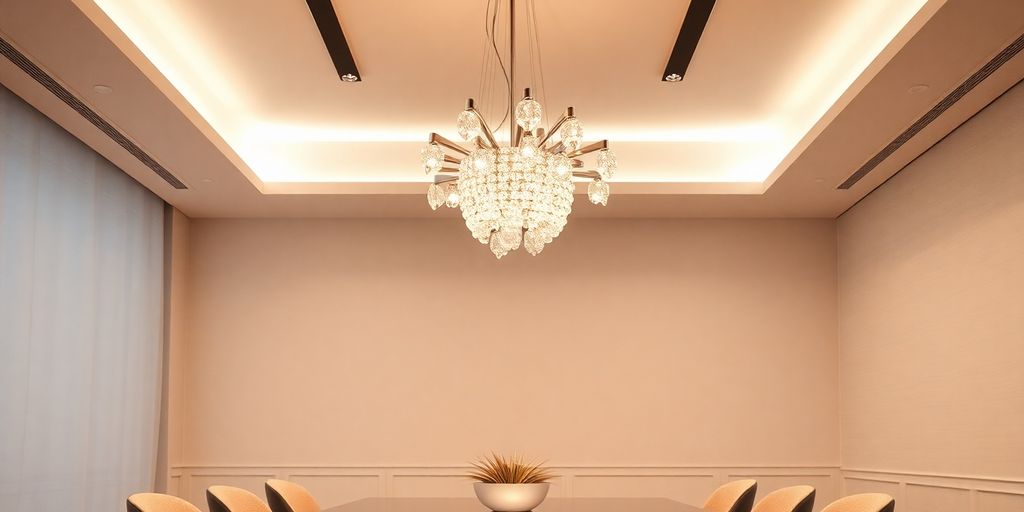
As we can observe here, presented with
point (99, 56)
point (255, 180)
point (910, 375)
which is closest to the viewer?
point (99, 56)

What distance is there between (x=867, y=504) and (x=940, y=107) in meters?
2.49

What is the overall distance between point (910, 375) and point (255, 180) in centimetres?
457

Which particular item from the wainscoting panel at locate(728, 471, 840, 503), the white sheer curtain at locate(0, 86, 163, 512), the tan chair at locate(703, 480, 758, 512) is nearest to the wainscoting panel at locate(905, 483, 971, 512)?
the wainscoting panel at locate(728, 471, 840, 503)

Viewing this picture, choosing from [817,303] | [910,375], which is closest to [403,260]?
[817,303]

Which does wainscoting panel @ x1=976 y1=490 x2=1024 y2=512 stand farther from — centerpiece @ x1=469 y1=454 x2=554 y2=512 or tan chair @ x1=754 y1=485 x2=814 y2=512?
centerpiece @ x1=469 y1=454 x2=554 y2=512

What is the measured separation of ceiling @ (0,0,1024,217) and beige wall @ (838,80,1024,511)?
25cm

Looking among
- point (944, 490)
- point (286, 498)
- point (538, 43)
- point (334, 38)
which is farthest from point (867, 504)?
point (334, 38)

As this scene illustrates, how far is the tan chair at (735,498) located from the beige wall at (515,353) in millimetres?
2538

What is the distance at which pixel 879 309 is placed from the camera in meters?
6.82

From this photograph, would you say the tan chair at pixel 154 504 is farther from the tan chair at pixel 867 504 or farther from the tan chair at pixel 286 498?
the tan chair at pixel 867 504

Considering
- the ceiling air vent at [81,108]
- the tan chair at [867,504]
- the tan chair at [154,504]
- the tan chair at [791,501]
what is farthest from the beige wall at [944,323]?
the ceiling air vent at [81,108]

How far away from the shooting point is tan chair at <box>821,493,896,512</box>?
11.8 feet

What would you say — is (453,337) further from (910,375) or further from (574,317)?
(910,375)

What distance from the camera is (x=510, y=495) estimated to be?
149 inches
